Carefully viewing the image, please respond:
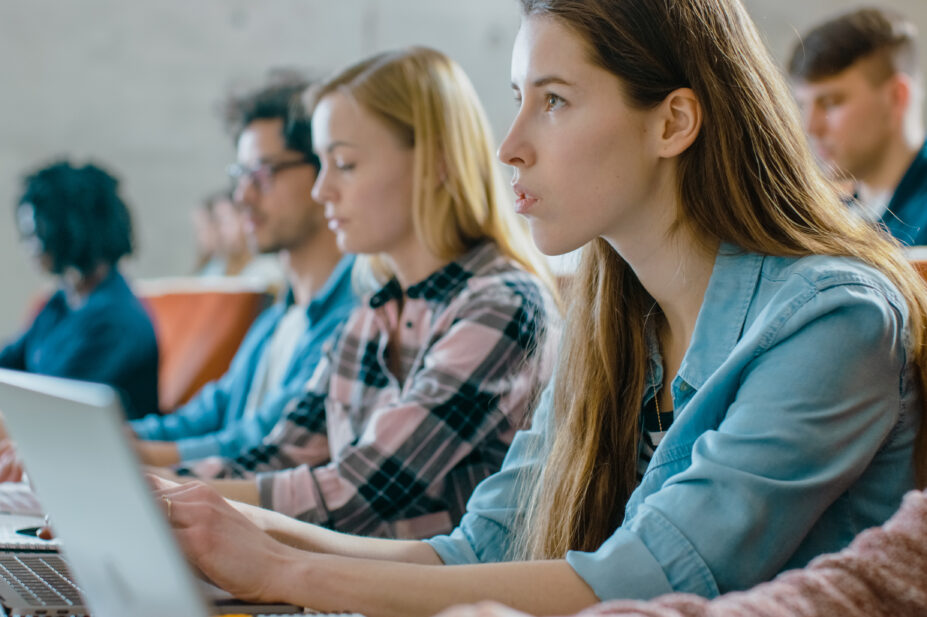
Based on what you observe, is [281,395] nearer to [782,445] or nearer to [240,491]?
[240,491]

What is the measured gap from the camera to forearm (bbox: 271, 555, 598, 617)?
2.72ft

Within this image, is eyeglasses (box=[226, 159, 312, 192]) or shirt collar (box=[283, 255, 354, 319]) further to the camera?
eyeglasses (box=[226, 159, 312, 192])

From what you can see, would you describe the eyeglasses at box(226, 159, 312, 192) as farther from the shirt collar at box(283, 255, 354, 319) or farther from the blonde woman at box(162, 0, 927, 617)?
the blonde woman at box(162, 0, 927, 617)

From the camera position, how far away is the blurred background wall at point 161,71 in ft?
17.6

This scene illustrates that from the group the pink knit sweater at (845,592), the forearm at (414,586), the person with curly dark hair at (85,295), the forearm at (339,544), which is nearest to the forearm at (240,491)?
the forearm at (339,544)

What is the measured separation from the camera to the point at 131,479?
510 millimetres

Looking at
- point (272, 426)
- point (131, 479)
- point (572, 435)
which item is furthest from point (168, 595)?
point (272, 426)

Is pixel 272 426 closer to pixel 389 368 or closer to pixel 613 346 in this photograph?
pixel 389 368

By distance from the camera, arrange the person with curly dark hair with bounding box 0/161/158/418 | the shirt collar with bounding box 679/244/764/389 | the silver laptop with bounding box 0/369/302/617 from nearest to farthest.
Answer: the silver laptop with bounding box 0/369/302/617 → the shirt collar with bounding box 679/244/764/389 → the person with curly dark hair with bounding box 0/161/158/418

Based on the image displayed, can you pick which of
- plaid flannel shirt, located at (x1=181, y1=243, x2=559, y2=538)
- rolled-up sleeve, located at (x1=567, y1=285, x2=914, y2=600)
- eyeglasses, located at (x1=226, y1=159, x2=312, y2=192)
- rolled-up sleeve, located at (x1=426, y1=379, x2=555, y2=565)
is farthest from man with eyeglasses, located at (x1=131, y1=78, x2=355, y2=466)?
rolled-up sleeve, located at (x1=567, y1=285, x2=914, y2=600)

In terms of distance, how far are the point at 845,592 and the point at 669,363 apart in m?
0.49

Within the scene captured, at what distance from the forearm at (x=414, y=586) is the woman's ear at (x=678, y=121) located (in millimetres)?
439

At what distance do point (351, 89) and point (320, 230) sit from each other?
0.72 meters

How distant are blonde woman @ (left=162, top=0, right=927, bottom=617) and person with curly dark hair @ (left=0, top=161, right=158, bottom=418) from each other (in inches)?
71.7
